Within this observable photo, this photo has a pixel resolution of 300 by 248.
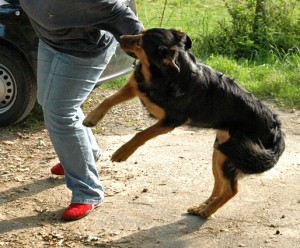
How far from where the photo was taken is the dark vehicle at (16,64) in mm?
6672

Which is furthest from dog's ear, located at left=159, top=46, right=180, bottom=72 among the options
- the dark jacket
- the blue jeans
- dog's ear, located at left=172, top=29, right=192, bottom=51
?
the blue jeans

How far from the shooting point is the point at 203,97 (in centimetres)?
469

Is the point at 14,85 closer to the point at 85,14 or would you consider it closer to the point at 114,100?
the point at 114,100

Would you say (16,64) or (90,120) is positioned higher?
(90,120)

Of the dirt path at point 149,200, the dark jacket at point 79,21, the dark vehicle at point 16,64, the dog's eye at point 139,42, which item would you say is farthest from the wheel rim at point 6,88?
the dog's eye at point 139,42

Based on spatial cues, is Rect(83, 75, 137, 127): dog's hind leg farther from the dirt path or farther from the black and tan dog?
the dirt path

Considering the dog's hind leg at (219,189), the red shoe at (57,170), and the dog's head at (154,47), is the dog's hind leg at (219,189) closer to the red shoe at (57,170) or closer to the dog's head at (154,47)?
the dog's head at (154,47)

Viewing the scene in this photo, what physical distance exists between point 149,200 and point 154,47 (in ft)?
5.04

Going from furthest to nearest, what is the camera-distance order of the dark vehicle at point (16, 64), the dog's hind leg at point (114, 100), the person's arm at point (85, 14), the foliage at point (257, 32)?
1. the foliage at point (257, 32)
2. the dark vehicle at point (16, 64)
3. the dog's hind leg at point (114, 100)
4. the person's arm at point (85, 14)

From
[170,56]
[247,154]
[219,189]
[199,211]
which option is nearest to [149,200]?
[199,211]

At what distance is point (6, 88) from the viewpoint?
22.5ft

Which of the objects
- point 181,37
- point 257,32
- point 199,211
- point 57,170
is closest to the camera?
point 181,37

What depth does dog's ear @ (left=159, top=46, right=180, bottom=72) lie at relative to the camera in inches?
174

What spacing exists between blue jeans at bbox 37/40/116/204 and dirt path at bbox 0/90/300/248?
29 centimetres
